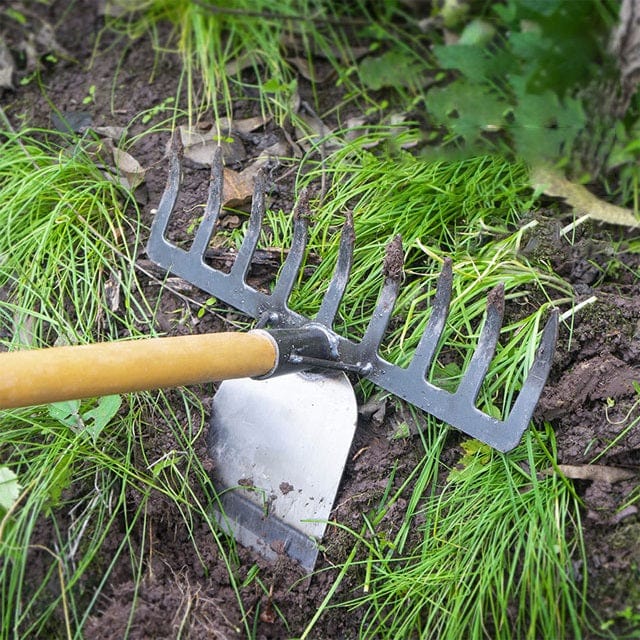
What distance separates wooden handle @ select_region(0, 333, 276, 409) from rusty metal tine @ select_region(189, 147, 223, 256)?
1.63 ft

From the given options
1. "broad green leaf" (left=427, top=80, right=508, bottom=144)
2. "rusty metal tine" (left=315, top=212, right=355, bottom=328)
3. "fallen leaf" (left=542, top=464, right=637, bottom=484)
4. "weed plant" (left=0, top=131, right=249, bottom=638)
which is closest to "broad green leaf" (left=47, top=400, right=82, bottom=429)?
"weed plant" (left=0, top=131, right=249, bottom=638)

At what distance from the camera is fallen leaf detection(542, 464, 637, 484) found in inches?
72.3

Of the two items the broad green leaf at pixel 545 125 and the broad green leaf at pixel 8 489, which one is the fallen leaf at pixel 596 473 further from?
the broad green leaf at pixel 8 489

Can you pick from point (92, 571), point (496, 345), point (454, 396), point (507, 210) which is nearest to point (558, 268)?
point (507, 210)

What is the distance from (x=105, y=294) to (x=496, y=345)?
1.10 meters

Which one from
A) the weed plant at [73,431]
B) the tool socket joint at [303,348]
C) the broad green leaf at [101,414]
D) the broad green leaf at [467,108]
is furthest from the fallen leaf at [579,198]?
the broad green leaf at [101,414]

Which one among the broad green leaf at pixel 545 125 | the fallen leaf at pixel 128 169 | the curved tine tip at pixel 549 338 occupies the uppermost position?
the broad green leaf at pixel 545 125

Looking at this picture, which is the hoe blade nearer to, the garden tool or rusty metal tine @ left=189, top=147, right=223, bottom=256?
the garden tool

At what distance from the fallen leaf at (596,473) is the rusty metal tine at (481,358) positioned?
0.26 meters

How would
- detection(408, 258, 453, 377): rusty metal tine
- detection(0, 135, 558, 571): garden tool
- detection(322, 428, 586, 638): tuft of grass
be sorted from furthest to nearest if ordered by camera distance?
detection(408, 258, 453, 377): rusty metal tine, detection(0, 135, 558, 571): garden tool, detection(322, 428, 586, 638): tuft of grass

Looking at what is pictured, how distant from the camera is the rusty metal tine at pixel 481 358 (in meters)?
1.89

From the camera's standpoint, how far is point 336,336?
81.4 inches

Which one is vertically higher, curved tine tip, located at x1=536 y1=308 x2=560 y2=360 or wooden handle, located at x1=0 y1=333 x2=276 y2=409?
curved tine tip, located at x1=536 y1=308 x2=560 y2=360

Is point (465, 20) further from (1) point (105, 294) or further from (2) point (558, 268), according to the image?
(1) point (105, 294)
